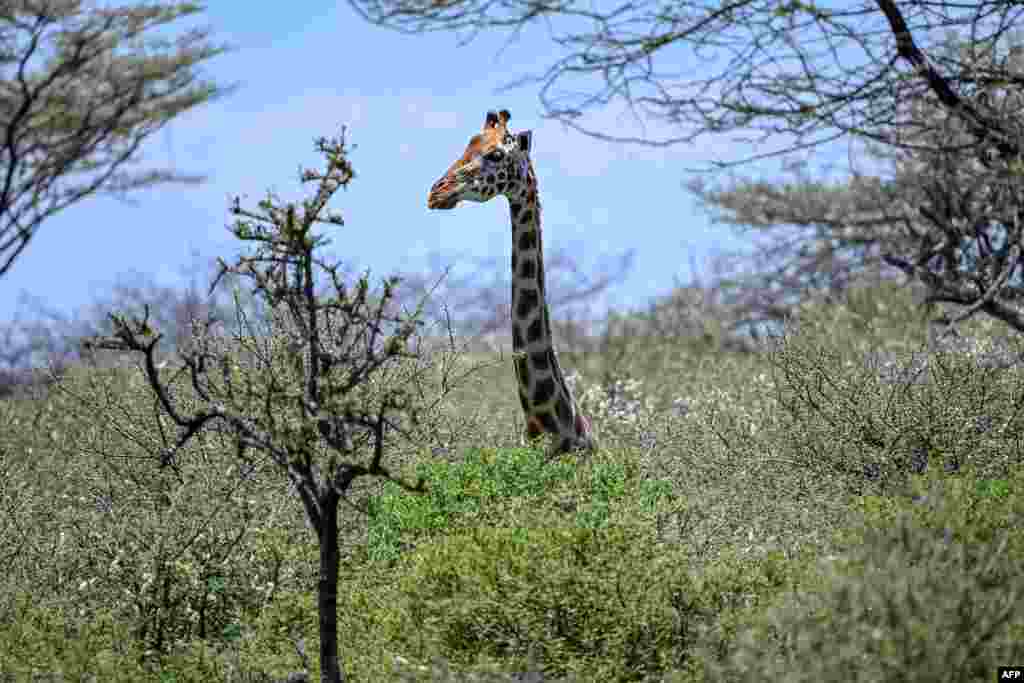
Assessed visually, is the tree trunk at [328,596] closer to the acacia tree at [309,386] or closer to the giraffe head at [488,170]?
the acacia tree at [309,386]

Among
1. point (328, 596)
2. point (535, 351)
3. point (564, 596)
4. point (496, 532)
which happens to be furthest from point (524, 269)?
point (328, 596)

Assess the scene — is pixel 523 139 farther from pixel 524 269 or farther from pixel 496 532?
pixel 496 532

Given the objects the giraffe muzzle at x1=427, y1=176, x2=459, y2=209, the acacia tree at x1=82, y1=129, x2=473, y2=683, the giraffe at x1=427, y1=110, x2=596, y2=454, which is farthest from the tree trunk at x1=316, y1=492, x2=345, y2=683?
the giraffe muzzle at x1=427, y1=176, x2=459, y2=209

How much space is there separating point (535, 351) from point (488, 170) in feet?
3.87

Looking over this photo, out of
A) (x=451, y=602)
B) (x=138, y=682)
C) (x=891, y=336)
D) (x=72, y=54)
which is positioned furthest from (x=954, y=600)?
(x=72, y=54)

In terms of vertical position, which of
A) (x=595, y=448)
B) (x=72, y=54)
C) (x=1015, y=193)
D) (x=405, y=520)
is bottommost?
(x=405, y=520)

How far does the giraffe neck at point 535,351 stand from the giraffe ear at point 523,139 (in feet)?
0.63

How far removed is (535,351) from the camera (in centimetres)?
851

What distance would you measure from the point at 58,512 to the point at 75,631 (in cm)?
146

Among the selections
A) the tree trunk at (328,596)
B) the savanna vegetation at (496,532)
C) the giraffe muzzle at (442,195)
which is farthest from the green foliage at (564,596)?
the giraffe muzzle at (442,195)

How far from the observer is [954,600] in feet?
14.4

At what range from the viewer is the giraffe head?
8344mm

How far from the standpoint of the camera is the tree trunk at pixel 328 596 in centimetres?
536

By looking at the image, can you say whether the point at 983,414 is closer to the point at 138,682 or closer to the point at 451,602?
the point at 451,602
